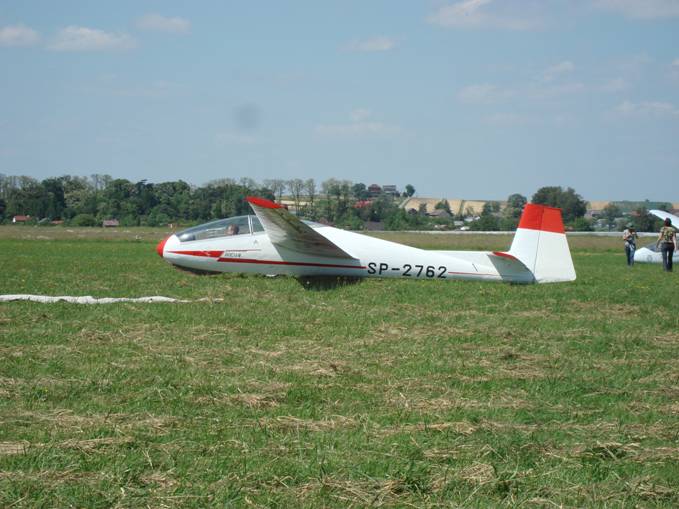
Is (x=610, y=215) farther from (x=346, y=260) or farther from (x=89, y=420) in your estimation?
(x=89, y=420)

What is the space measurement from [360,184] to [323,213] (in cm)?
4852

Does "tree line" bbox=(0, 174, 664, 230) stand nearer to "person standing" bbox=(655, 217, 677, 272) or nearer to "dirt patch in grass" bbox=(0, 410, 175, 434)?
"person standing" bbox=(655, 217, 677, 272)

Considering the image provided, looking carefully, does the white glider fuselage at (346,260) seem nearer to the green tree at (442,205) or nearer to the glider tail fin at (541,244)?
the glider tail fin at (541,244)

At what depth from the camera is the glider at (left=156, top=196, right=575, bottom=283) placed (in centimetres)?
1485

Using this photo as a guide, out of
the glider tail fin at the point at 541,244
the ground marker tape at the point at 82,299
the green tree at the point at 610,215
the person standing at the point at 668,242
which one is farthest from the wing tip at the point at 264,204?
the green tree at the point at 610,215

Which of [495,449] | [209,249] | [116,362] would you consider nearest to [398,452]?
[495,449]

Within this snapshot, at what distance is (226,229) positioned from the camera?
15.9 metres

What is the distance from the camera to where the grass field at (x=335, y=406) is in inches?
166

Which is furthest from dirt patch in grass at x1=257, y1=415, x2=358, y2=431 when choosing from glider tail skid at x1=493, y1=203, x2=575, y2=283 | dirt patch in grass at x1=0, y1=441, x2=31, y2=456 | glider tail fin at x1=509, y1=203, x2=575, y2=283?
glider tail fin at x1=509, y1=203, x2=575, y2=283

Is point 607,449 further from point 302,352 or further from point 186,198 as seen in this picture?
point 186,198

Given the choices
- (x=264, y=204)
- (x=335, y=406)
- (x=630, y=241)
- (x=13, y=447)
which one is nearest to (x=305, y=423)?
(x=335, y=406)

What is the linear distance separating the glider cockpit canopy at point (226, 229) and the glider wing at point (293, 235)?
27.9 inches

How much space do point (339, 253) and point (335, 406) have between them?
9.33 metres

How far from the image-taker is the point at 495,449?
4.88 meters
